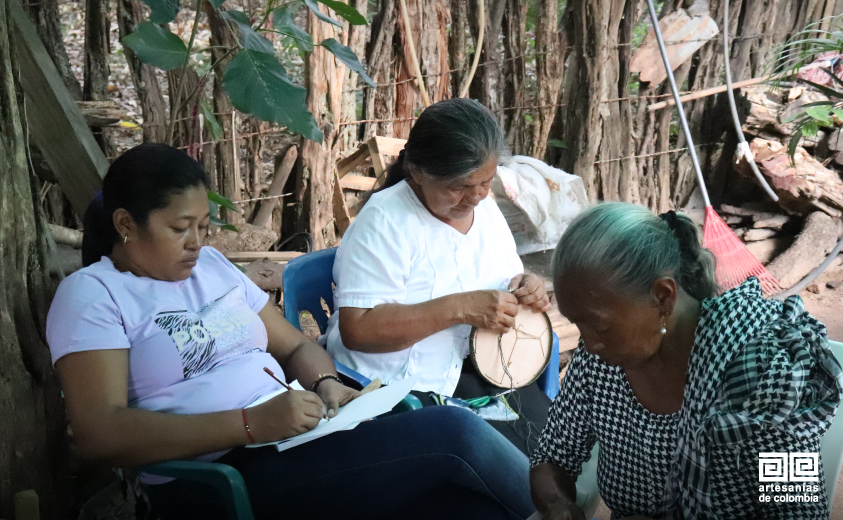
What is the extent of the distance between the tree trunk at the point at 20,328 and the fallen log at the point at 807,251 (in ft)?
14.2

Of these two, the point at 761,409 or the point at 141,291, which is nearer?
the point at 761,409

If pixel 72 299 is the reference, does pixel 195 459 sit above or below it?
below

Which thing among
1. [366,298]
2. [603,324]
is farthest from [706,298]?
[366,298]

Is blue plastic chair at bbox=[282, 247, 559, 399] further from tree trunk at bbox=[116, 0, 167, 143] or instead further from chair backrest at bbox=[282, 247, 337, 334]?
tree trunk at bbox=[116, 0, 167, 143]

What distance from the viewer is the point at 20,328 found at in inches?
67.7

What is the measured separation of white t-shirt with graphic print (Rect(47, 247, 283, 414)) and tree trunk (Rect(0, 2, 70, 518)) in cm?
13

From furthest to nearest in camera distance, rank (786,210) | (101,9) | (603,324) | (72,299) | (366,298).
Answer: (786,210) < (101,9) < (366,298) < (72,299) < (603,324)

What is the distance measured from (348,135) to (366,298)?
184 cm

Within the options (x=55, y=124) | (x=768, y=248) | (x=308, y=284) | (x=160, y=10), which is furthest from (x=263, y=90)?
(x=768, y=248)

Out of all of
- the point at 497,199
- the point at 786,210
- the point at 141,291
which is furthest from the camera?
the point at 786,210

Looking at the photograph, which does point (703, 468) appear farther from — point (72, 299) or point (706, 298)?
point (72, 299)

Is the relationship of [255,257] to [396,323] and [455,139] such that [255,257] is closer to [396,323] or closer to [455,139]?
[396,323]

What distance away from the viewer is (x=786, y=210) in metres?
4.92

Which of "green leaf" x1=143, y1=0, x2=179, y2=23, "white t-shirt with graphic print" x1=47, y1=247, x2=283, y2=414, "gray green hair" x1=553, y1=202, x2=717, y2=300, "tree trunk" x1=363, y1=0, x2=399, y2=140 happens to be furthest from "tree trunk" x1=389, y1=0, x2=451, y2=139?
"gray green hair" x1=553, y1=202, x2=717, y2=300
